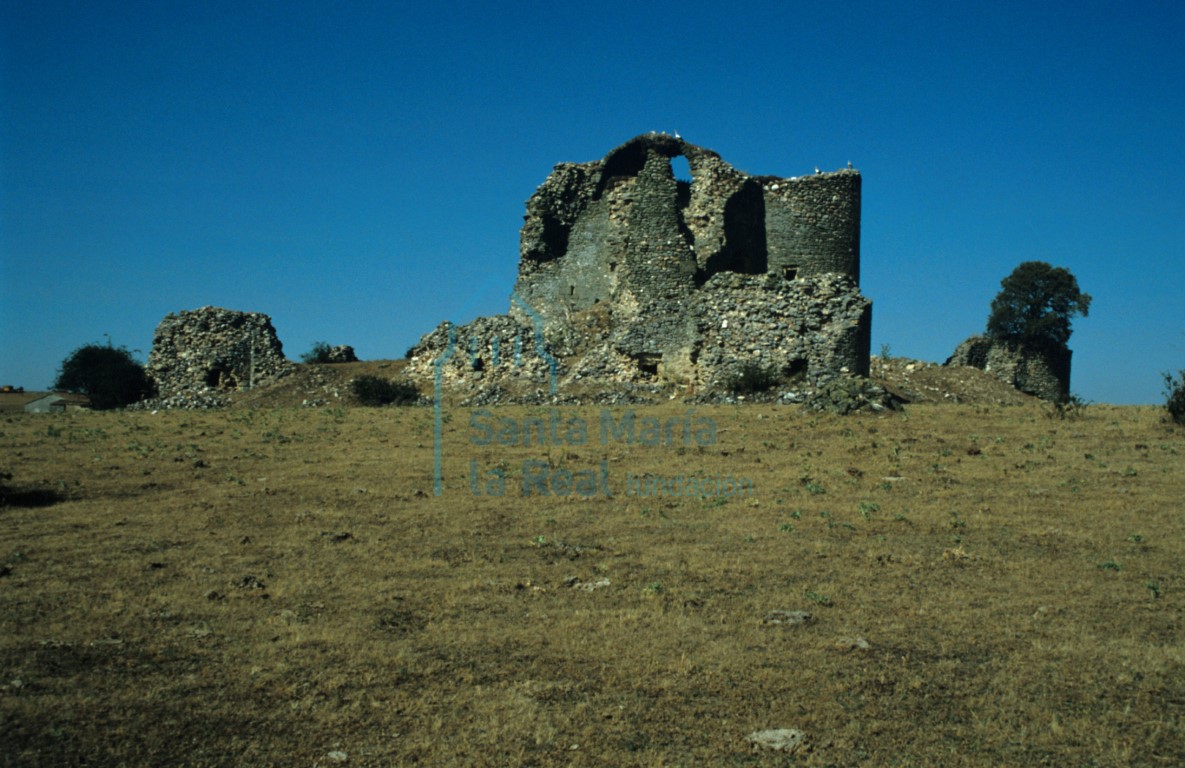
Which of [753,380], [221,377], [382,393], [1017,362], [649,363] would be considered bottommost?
[382,393]

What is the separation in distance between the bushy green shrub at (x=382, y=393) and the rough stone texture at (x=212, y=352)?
6.89 m

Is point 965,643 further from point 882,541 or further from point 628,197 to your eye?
point 628,197

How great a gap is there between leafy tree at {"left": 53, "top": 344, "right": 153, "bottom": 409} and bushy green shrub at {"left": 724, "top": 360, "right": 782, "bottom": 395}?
70.7ft

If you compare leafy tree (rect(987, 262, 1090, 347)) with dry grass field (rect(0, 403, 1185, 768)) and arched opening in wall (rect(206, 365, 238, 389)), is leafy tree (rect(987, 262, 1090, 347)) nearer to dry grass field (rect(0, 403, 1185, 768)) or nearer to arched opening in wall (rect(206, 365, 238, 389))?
Answer: dry grass field (rect(0, 403, 1185, 768))

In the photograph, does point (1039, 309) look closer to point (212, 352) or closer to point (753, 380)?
point (753, 380)

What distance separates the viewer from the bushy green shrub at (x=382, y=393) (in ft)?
84.4

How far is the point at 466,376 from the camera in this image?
2888 centimetres

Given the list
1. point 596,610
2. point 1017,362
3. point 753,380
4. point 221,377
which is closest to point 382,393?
point 221,377

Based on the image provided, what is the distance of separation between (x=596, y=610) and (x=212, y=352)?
28.2 m

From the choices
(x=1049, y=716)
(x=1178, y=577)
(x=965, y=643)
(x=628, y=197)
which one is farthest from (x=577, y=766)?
(x=628, y=197)

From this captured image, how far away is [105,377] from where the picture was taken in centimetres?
3262

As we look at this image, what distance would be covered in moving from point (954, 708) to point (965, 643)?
1189 mm

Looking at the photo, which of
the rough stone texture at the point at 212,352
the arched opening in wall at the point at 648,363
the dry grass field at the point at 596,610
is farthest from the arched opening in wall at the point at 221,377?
the dry grass field at the point at 596,610

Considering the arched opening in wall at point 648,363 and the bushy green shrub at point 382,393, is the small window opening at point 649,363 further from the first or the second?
the bushy green shrub at point 382,393
